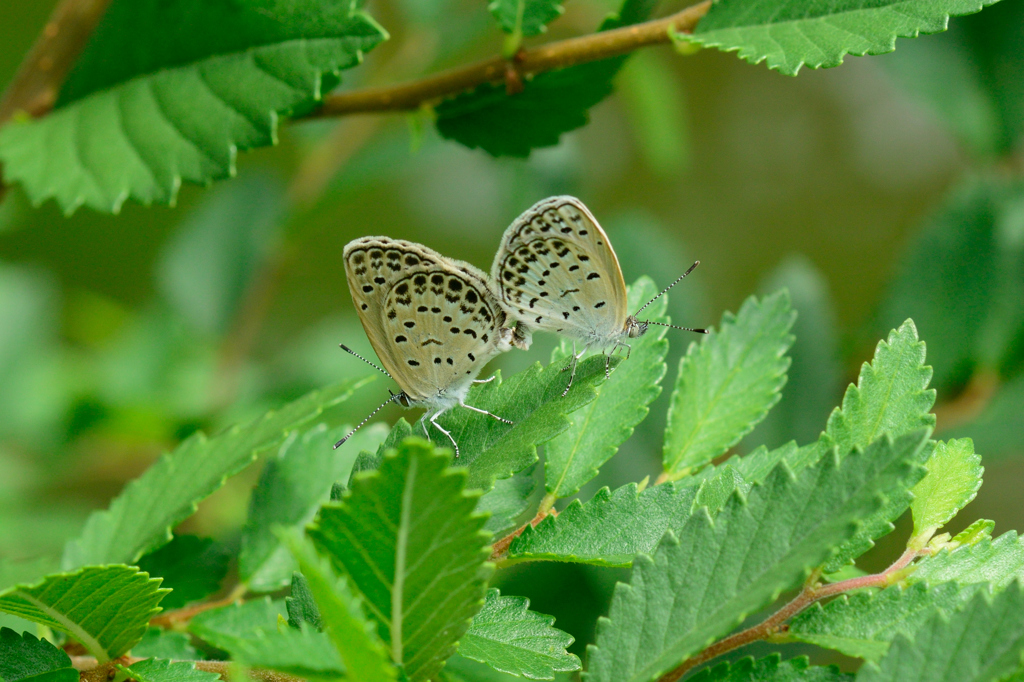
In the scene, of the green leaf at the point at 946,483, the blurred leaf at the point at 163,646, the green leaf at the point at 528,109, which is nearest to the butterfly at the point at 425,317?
the green leaf at the point at 528,109

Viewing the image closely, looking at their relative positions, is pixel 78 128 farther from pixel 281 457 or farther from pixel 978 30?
pixel 978 30

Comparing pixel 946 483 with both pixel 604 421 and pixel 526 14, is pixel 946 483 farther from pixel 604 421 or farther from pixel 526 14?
pixel 526 14

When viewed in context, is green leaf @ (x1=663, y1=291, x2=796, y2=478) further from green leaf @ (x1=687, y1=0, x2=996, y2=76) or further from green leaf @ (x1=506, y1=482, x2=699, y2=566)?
green leaf @ (x1=687, y1=0, x2=996, y2=76)

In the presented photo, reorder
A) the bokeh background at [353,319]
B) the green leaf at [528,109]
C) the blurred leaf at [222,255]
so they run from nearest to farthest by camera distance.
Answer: the green leaf at [528,109] < the bokeh background at [353,319] < the blurred leaf at [222,255]

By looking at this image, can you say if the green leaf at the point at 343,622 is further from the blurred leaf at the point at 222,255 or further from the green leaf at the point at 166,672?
the blurred leaf at the point at 222,255

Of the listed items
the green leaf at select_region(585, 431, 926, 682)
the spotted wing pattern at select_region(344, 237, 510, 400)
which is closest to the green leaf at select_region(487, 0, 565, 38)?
the spotted wing pattern at select_region(344, 237, 510, 400)

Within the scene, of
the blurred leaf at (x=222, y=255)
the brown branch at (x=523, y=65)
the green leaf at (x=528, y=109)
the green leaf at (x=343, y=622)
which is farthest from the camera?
the blurred leaf at (x=222, y=255)
